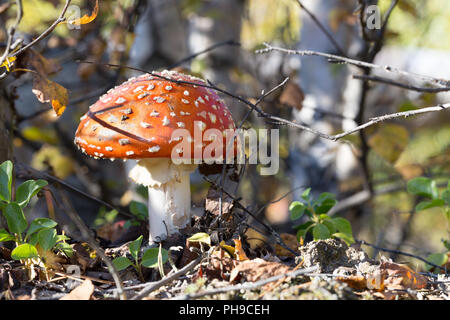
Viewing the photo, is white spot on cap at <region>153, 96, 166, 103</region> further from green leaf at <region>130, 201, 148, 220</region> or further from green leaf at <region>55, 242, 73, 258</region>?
green leaf at <region>130, 201, 148, 220</region>

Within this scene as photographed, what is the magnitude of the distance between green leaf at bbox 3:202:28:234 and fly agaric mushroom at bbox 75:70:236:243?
1.30 ft

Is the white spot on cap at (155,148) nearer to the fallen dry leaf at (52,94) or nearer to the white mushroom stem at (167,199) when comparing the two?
the white mushroom stem at (167,199)

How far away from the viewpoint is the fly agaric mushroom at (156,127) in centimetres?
177

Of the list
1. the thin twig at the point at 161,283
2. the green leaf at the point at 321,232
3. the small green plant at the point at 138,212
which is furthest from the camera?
the small green plant at the point at 138,212

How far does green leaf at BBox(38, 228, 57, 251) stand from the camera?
159 cm

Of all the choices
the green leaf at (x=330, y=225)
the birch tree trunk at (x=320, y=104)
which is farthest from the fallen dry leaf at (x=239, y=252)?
the birch tree trunk at (x=320, y=104)

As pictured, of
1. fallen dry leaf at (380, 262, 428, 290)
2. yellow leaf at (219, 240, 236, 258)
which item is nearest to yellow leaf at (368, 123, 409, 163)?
fallen dry leaf at (380, 262, 428, 290)

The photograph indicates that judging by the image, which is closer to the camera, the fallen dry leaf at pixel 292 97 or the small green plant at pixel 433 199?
the small green plant at pixel 433 199

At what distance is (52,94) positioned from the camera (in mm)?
1967

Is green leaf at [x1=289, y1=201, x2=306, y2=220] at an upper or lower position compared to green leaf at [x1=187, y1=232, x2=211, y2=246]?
upper

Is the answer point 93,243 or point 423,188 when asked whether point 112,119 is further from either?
point 423,188

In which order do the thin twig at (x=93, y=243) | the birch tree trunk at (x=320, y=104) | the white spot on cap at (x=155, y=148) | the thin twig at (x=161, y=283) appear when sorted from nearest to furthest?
1. the thin twig at (x=93, y=243)
2. the thin twig at (x=161, y=283)
3. the white spot on cap at (x=155, y=148)
4. the birch tree trunk at (x=320, y=104)

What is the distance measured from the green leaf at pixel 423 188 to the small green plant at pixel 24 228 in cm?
165

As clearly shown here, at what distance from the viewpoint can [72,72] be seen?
19.6 feet
